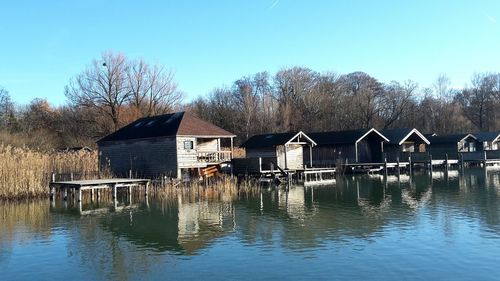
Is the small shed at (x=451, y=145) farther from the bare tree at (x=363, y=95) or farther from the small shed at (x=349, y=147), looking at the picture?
the bare tree at (x=363, y=95)

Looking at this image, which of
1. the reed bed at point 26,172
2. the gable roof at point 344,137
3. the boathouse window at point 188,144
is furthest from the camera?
the gable roof at point 344,137

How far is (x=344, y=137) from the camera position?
48.7 m

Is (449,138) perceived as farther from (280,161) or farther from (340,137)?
(280,161)

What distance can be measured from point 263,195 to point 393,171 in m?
25.5

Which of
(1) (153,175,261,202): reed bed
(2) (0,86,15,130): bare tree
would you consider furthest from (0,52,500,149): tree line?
(1) (153,175,261,202): reed bed

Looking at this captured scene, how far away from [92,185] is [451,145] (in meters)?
44.5

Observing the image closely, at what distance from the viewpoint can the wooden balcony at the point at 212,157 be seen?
3362 centimetres

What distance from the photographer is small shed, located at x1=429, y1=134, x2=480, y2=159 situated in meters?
55.2

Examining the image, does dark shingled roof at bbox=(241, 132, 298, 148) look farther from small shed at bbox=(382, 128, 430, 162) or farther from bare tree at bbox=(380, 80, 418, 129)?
bare tree at bbox=(380, 80, 418, 129)

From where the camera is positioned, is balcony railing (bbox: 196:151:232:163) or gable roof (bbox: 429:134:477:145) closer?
balcony railing (bbox: 196:151:232:163)

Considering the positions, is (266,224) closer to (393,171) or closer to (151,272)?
(151,272)

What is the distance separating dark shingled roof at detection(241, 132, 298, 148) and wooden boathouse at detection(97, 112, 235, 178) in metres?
6.44

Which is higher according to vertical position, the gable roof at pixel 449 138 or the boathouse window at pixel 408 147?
the gable roof at pixel 449 138

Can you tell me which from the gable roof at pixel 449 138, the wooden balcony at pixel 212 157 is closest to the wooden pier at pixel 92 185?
the wooden balcony at pixel 212 157
